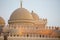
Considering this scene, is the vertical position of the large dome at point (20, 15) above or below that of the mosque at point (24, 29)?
above

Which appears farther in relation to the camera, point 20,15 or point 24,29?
point 20,15

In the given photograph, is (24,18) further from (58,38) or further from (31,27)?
(58,38)

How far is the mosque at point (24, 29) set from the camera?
13.9 m

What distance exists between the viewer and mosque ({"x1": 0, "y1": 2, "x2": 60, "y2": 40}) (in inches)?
547

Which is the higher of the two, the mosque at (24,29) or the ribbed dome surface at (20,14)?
the ribbed dome surface at (20,14)

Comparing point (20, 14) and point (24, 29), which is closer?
point (24, 29)

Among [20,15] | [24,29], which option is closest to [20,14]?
[20,15]

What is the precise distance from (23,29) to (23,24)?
0.76 meters

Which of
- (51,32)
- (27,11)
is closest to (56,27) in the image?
(51,32)

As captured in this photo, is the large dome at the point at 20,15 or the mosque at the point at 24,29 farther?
the large dome at the point at 20,15

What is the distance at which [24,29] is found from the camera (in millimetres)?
15336

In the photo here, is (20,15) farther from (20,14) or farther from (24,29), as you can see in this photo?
(24,29)

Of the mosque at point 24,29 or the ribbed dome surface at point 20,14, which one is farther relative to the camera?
the ribbed dome surface at point 20,14

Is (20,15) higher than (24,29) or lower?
higher
